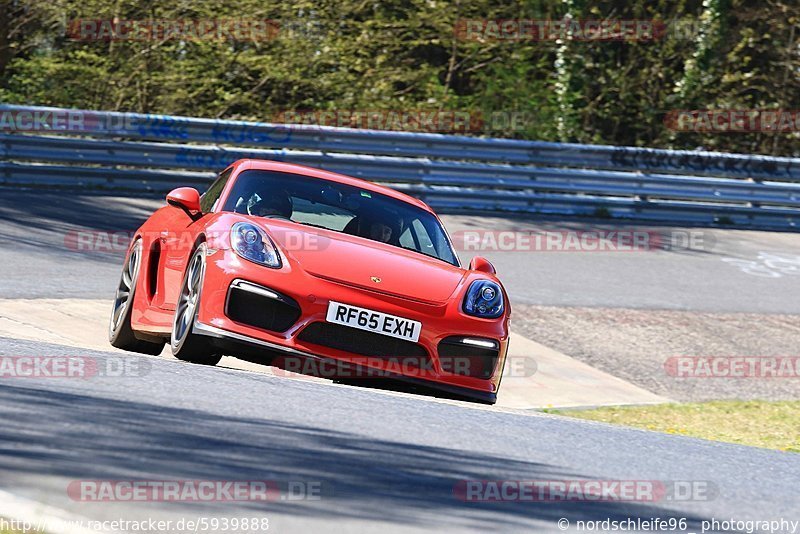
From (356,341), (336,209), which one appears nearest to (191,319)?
(356,341)

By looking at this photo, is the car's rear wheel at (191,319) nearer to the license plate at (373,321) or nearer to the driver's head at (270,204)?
the driver's head at (270,204)

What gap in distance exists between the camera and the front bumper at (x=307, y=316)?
6609 millimetres

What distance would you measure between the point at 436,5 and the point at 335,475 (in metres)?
17.6

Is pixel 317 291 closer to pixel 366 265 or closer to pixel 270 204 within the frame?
pixel 366 265

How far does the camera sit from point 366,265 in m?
6.95

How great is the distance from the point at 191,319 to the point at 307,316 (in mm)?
647

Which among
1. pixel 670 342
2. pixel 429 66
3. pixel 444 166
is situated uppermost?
pixel 429 66

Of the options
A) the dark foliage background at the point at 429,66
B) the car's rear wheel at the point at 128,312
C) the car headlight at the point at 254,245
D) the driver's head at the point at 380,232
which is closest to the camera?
the car headlight at the point at 254,245

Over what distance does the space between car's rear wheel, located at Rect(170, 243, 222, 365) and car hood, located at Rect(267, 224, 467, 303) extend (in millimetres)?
446

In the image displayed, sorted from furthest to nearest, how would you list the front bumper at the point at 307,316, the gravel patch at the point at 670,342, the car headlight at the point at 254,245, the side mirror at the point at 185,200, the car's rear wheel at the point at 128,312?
the gravel patch at the point at 670,342
the car's rear wheel at the point at 128,312
the side mirror at the point at 185,200
the car headlight at the point at 254,245
the front bumper at the point at 307,316

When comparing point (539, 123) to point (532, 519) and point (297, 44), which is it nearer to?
point (297, 44)

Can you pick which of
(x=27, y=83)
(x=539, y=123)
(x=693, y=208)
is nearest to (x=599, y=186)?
(x=693, y=208)

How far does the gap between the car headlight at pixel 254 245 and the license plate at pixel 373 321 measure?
1.33 feet

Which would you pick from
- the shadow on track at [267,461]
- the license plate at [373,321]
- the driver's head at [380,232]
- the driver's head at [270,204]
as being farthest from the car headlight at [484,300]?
the shadow on track at [267,461]
